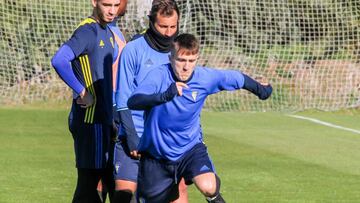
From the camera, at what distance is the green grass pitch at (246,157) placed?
10.8 m

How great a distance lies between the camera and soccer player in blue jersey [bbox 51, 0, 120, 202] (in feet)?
25.0

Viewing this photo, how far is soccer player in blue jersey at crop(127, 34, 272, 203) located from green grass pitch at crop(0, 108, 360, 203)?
274cm

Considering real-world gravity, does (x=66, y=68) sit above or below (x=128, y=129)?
above

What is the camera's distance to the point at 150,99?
7.11 m

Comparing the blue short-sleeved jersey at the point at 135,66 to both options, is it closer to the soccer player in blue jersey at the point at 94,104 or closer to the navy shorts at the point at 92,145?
the soccer player in blue jersey at the point at 94,104

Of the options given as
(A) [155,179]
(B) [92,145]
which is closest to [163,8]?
(B) [92,145]

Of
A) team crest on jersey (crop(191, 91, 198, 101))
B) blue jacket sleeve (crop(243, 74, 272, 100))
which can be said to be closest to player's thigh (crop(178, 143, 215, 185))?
team crest on jersey (crop(191, 91, 198, 101))

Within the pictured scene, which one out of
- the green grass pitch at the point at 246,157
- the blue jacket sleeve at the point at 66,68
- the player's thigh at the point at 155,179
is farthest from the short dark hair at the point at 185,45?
the green grass pitch at the point at 246,157

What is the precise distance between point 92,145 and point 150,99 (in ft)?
2.69

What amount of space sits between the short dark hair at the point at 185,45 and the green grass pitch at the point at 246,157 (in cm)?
327

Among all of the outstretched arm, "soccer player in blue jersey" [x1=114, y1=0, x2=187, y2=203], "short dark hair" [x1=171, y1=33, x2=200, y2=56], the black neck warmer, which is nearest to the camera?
the outstretched arm

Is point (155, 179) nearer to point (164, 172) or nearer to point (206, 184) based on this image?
point (164, 172)

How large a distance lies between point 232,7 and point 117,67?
1348 centimetres

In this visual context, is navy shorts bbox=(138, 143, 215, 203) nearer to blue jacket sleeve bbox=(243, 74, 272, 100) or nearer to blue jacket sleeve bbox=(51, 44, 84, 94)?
blue jacket sleeve bbox=(243, 74, 272, 100)
